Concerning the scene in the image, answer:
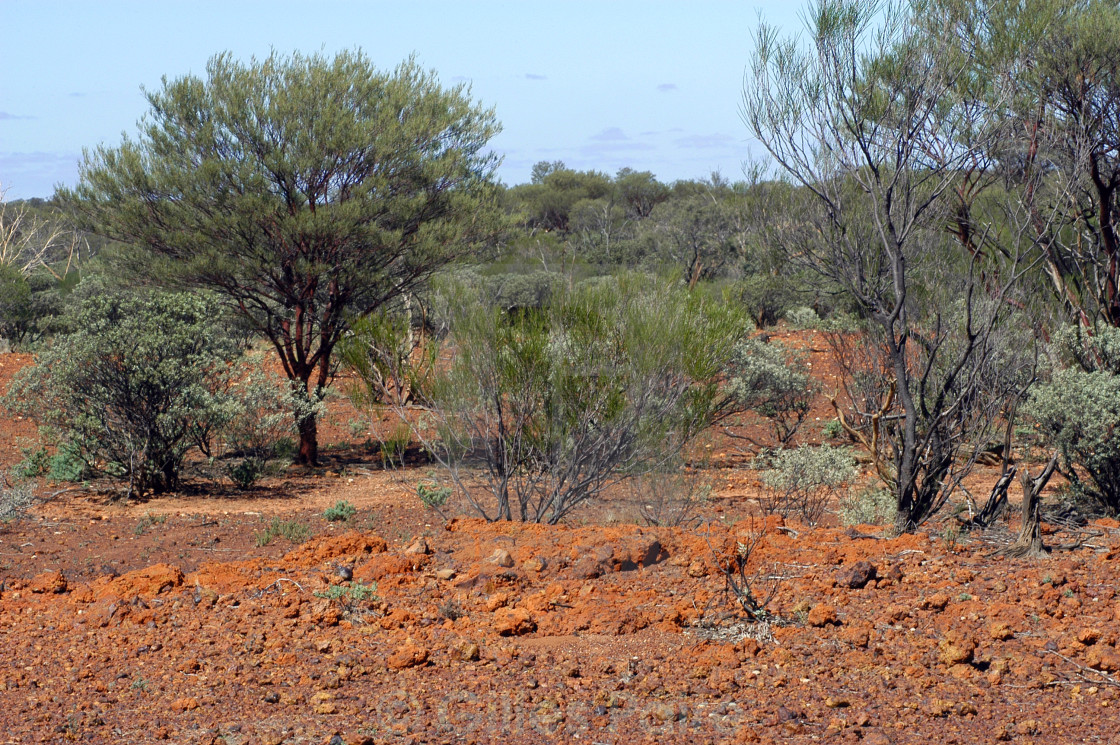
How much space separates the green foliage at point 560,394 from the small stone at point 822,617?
121 inches

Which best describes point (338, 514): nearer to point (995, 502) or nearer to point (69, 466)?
point (69, 466)

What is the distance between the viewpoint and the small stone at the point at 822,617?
190 inches

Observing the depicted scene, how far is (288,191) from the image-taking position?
1253cm

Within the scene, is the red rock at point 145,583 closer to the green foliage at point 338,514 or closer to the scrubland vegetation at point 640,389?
the scrubland vegetation at point 640,389

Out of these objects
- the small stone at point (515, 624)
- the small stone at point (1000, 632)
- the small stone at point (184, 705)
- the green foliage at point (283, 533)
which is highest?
the green foliage at point (283, 533)

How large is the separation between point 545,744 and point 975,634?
87.2 inches

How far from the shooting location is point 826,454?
9156 millimetres

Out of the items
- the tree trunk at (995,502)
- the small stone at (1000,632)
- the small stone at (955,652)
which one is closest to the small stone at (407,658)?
the small stone at (955,652)

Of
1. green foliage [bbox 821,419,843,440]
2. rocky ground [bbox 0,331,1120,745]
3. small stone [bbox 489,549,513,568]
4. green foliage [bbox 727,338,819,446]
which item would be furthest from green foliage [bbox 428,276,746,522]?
green foliage [bbox 821,419,843,440]

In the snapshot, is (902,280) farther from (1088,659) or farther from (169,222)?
(169,222)

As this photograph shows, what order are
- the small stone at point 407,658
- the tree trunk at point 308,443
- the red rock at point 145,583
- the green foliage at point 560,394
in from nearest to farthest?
the small stone at point 407,658
the red rock at point 145,583
the green foliage at point 560,394
the tree trunk at point 308,443

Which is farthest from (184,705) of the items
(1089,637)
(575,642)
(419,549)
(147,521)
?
(147,521)

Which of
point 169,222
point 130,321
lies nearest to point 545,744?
point 130,321

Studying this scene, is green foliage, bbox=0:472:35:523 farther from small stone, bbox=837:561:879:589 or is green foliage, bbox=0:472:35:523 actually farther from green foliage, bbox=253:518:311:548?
small stone, bbox=837:561:879:589
